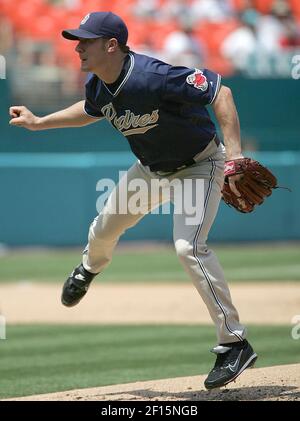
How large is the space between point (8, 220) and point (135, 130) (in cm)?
956

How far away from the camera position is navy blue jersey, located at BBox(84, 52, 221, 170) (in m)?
5.08

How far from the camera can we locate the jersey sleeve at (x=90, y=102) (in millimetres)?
5500

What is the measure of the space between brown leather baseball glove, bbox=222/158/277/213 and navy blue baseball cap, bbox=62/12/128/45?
0.97 meters

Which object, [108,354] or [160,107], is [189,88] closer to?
[160,107]

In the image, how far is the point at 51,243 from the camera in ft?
48.6

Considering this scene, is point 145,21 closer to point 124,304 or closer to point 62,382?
point 124,304

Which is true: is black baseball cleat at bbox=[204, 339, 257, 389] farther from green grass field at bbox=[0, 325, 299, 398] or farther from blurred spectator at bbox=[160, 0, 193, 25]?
blurred spectator at bbox=[160, 0, 193, 25]

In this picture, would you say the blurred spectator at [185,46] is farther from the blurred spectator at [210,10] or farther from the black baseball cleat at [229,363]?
the black baseball cleat at [229,363]

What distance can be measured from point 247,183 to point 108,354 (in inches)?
105

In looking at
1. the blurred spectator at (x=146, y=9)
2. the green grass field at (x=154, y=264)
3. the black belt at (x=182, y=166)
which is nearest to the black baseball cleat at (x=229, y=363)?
the black belt at (x=182, y=166)

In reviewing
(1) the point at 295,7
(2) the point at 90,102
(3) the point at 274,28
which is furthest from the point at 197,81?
(1) the point at 295,7

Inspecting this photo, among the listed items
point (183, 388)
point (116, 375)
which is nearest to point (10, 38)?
point (116, 375)

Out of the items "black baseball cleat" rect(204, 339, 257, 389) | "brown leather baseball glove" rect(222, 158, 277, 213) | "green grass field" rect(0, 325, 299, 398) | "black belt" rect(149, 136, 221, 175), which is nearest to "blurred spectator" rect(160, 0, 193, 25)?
"green grass field" rect(0, 325, 299, 398)

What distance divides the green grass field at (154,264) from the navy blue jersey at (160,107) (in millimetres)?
6406
